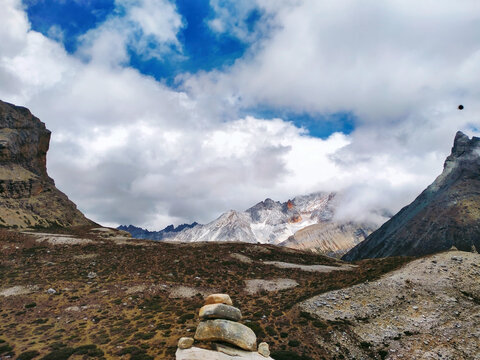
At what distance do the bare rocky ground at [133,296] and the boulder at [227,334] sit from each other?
332 cm

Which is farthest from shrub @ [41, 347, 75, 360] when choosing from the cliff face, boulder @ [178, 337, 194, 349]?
the cliff face

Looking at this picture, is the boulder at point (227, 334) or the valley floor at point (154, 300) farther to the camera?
the valley floor at point (154, 300)

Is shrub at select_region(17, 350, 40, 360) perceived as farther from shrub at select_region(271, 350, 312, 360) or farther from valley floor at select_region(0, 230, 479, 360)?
shrub at select_region(271, 350, 312, 360)

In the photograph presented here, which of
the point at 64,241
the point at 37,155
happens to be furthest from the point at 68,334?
the point at 37,155

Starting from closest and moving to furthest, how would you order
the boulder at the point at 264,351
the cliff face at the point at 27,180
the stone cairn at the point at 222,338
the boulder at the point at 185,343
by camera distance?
1. the stone cairn at the point at 222,338
2. the boulder at the point at 185,343
3. the boulder at the point at 264,351
4. the cliff face at the point at 27,180

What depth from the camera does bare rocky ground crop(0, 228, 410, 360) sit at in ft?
98.0

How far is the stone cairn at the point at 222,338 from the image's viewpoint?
81.6 ft

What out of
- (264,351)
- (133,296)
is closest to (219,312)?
(264,351)

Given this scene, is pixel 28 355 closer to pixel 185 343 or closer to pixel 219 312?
pixel 185 343

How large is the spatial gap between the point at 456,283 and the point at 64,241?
76.6 m

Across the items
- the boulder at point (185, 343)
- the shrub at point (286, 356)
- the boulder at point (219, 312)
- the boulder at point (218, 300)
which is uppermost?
the boulder at point (218, 300)

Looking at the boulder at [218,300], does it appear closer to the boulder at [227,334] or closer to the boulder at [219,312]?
the boulder at [219,312]

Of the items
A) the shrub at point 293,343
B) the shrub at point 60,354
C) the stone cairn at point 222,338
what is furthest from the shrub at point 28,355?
the shrub at point 293,343

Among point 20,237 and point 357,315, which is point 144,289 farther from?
point 20,237
